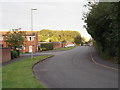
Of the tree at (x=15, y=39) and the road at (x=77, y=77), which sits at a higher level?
the tree at (x=15, y=39)

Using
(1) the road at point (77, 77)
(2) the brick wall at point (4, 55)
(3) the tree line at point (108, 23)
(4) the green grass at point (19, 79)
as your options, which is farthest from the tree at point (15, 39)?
(4) the green grass at point (19, 79)

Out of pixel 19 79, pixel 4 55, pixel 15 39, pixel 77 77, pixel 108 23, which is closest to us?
pixel 19 79

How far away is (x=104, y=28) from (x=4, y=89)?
17567 mm

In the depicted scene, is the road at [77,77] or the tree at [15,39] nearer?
the road at [77,77]

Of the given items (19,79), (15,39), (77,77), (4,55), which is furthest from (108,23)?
(15,39)

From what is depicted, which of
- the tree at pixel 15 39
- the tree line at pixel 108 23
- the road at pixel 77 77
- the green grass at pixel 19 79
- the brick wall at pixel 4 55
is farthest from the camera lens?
the tree at pixel 15 39

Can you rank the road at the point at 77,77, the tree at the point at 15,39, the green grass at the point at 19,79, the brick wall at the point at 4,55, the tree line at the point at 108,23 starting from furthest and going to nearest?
the tree at the point at 15,39 → the brick wall at the point at 4,55 → the tree line at the point at 108,23 → the road at the point at 77,77 → the green grass at the point at 19,79

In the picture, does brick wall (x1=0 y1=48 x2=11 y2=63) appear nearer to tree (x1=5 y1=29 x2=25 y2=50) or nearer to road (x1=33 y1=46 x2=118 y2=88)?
tree (x1=5 y1=29 x2=25 y2=50)

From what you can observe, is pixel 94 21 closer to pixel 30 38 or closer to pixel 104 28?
pixel 104 28

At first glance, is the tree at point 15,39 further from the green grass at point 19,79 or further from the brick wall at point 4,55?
the green grass at point 19,79

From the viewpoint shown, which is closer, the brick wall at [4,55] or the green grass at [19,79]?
the green grass at [19,79]

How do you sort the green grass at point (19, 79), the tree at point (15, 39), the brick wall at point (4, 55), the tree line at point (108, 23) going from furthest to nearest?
1. the tree at point (15, 39)
2. the brick wall at point (4, 55)
3. the tree line at point (108, 23)
4. the green grass at point (19, 79)

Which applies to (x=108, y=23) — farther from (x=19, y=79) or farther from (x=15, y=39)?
(x=15, y=39)

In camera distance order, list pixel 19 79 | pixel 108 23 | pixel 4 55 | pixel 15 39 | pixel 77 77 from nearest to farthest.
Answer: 1. pixel 19 79
2. pixel 77 77
3. pixel 108 23
4. pixel 4 55
5. pixel 15 39
